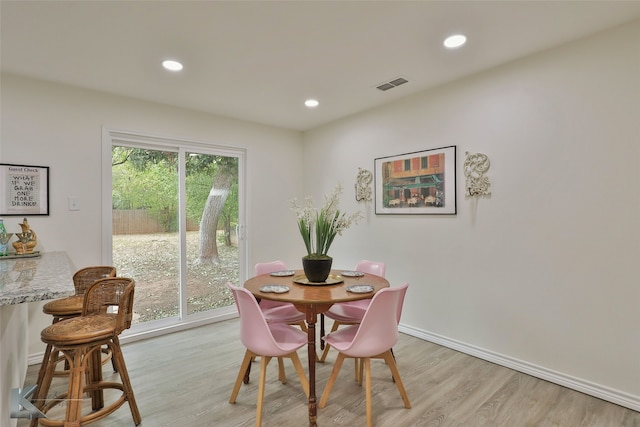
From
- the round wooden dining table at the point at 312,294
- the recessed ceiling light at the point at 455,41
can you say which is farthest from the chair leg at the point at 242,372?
the recessed ceiling light at the point at 455,41

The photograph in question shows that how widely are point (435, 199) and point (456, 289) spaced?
86 cm

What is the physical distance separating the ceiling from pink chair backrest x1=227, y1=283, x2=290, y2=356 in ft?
5.49

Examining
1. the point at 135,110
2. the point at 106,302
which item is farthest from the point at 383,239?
the point at 135,110

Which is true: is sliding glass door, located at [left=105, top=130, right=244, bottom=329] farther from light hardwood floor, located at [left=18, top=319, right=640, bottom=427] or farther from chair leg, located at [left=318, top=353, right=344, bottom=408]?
chair leg, located at [left=318, top=353, right=344, bottom=408]

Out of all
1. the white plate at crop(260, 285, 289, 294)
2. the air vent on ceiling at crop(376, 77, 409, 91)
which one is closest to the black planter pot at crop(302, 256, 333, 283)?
the white plate at crop(260, 285, 289, 294)

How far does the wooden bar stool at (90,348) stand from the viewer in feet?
5.43

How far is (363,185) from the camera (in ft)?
12.5

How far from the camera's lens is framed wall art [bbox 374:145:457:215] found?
2996 millimetres

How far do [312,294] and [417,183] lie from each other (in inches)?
69.4

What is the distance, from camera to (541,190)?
2436 millimetres

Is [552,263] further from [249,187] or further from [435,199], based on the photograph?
[249,187]

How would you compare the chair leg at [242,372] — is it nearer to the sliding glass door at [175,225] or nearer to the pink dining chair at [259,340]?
the pink dining chair at [259,340]

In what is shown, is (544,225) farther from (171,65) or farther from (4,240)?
(4,240)

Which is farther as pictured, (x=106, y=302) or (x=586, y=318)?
(x=586, y=318)
